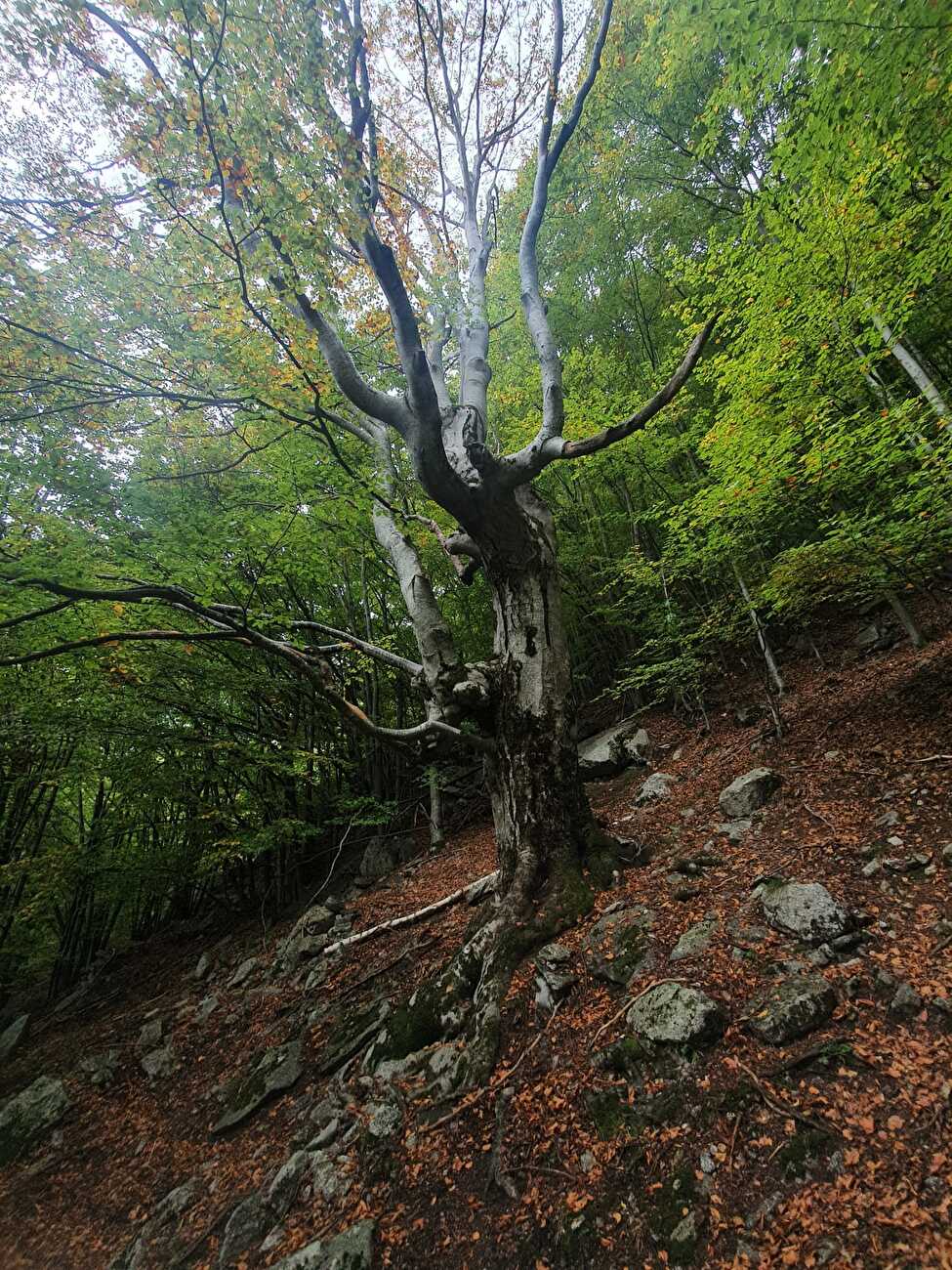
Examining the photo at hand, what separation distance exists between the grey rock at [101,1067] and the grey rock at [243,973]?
1.22 metres

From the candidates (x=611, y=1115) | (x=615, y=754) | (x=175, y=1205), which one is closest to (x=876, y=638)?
(x=615, y=754)

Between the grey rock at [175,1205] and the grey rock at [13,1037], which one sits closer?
the grey rock at [175,1205]

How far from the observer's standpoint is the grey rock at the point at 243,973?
6098 mm

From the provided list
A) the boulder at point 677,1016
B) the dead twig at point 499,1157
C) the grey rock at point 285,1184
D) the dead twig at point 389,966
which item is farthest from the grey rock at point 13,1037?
the boulder at point 677,1016

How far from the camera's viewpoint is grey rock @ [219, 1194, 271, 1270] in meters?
2.56

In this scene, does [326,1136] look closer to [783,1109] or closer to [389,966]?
[389,966]

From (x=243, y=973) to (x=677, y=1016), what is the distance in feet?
19.9

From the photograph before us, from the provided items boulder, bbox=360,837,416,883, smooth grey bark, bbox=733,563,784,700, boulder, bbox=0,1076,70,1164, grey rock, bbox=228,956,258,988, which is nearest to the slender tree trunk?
smooth grey bark, bbox=733,563,784,700

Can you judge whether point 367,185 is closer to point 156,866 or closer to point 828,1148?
point 828,1148

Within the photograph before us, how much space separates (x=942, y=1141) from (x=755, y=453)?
499 centimetres

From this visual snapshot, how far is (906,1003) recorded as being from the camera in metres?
2.10

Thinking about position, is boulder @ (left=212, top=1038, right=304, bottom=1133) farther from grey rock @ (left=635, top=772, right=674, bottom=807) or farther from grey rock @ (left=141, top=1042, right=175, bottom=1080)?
grey rock @ (left=635, top=772, right=674, bottom=807)

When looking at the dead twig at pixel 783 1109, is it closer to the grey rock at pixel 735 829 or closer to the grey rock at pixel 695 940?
the grey rock at pixel 695 940

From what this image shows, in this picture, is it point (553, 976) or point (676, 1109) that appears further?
point (553, 976)
